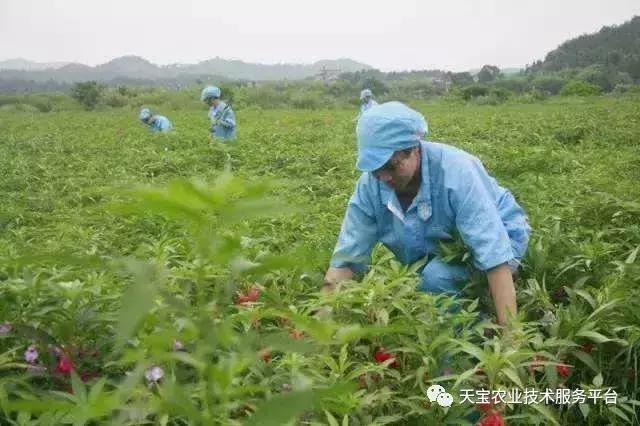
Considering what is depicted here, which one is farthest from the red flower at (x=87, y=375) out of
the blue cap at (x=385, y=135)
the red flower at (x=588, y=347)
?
the red flower at (x=588, y=347)

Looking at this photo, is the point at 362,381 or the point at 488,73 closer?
the point at 362,381

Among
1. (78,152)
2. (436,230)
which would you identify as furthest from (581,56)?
(436,230)

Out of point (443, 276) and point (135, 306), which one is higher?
point (135, 306)

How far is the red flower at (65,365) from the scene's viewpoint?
1.84 metres

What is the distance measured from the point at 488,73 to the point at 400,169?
77.4 meters

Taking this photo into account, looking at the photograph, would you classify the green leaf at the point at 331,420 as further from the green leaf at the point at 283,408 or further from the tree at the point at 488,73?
the tree at the point at 488,73

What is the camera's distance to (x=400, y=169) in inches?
107

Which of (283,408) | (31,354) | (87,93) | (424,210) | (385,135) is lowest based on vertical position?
(87,93)

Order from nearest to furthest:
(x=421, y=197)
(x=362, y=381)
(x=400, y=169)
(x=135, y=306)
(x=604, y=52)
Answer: (x=135, y=306)
(x=362, y=381)
(x=400, y=169)
(x=421, y=197)
(x=604, y=52)

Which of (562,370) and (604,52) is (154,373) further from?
(604,52)

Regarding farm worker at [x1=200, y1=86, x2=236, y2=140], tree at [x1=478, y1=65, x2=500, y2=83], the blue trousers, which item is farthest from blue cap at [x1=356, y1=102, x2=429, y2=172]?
tree at [x1=478, y1=65, x2=500, y2=83]

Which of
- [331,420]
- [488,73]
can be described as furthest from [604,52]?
[331,420]

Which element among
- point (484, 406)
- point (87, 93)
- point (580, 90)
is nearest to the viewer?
point (484, 406)

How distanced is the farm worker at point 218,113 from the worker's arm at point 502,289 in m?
8.89
